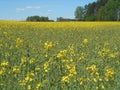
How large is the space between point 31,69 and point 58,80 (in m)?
0.99

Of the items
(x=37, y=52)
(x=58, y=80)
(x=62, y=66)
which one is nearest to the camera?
(x=58, y=80)

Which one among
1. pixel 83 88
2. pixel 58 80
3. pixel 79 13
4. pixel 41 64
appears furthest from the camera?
pixel 79 13

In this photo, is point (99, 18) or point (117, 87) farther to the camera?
point (99, 18)

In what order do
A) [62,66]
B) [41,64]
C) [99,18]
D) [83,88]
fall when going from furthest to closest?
[99,18], [41,64], [62,66], [83,88]

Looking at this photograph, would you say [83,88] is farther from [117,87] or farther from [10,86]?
[10,86]

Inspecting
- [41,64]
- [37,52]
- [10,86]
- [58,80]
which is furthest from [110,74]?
[37,52]

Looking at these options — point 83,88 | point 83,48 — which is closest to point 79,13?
point 83,48

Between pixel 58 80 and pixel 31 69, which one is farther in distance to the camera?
pixel 31 69

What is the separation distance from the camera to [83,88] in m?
6.14

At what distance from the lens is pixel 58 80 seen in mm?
6691

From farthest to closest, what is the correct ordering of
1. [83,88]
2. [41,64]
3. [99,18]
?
1. [99,18]
2. [41,64]
3. [83,88]

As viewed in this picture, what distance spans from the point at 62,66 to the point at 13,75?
932mm

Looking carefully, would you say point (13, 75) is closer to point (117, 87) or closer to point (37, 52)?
point (117, 87)

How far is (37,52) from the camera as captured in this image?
9750 mm
